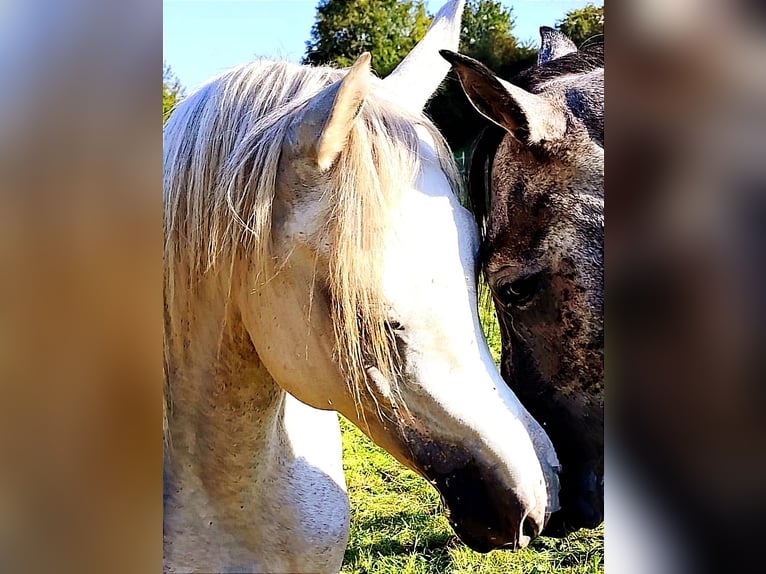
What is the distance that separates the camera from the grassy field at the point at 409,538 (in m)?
1.16

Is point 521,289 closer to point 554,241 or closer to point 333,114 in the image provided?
point 554,241

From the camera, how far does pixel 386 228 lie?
0.92 metres

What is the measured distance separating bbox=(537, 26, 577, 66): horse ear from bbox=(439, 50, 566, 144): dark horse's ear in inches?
4.1

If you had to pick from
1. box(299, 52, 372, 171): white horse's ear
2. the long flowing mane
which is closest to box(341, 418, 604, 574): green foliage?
the long flowing mane

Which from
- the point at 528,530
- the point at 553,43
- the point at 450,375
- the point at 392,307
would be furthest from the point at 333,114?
the point at 528,530

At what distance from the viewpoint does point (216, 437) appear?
1.11 meters

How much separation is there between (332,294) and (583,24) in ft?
2.12
